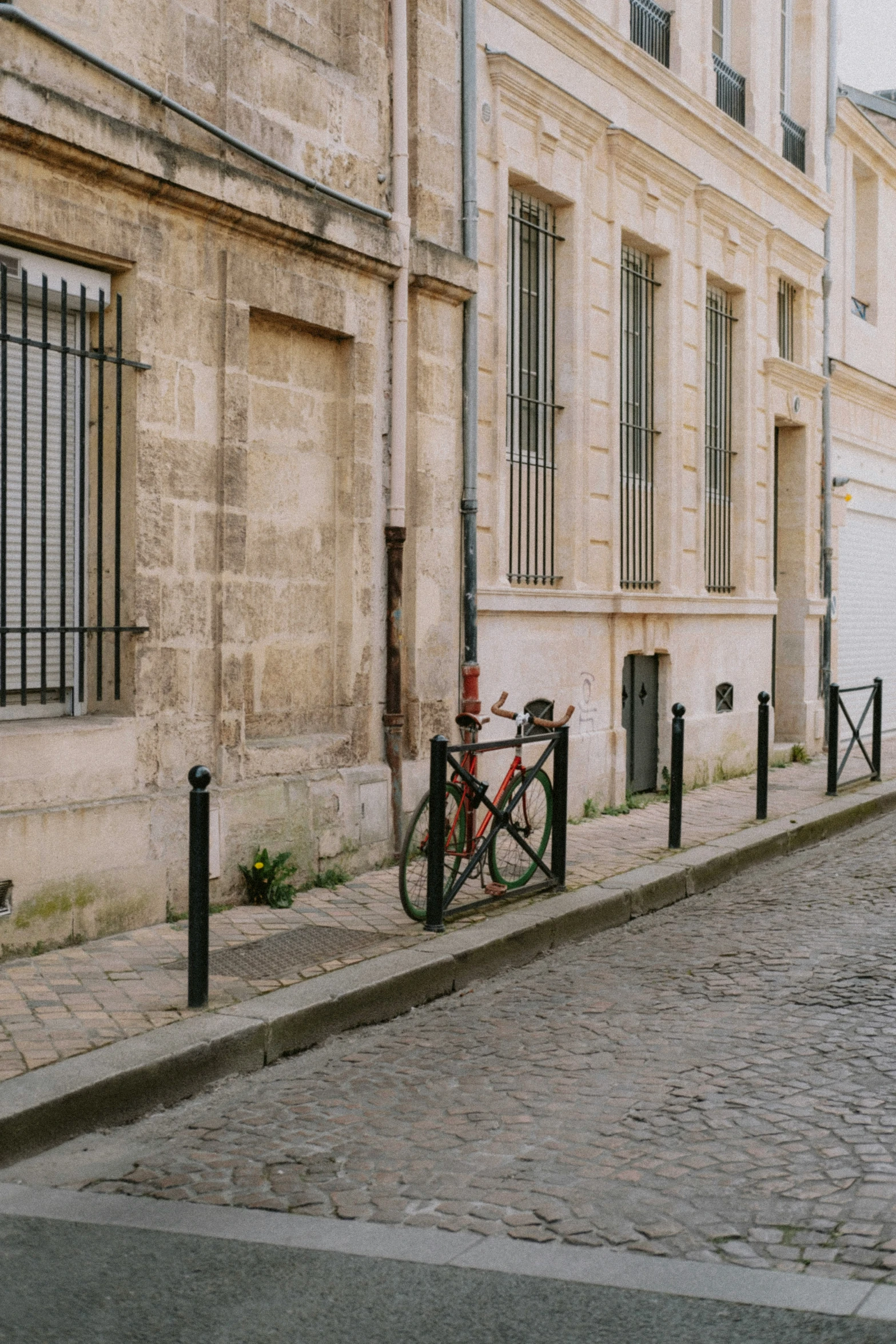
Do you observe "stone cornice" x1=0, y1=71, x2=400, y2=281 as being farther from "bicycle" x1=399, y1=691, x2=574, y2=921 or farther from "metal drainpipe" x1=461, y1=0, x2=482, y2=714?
"bicycle" x1=399, y1=691, x2=574, y2=921

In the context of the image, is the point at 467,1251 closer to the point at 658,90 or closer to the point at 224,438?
the point at 224,438

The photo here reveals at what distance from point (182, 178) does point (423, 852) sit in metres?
3.40

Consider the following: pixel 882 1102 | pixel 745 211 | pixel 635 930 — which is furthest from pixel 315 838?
pixel 745 211

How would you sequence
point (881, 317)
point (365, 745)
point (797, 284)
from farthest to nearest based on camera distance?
point (881, 317), point (797, 284), point (365, 745)

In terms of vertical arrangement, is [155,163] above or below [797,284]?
below

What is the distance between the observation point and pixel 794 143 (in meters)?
16.1

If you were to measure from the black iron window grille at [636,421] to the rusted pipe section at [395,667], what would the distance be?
3.61 meters

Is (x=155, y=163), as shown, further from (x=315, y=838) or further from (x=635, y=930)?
(x=635, y=930)

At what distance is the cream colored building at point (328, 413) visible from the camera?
272 inches

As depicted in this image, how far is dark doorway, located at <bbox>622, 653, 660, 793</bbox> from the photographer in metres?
12.2

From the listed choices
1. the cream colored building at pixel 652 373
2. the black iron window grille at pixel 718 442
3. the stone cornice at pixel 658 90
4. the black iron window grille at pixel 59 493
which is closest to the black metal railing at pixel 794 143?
the cream colored building at pixel 652 373

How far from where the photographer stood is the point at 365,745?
8.82 m

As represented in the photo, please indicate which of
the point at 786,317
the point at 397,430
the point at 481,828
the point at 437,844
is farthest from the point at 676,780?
Result: the point at 786,317

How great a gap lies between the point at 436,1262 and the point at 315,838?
4.75 m
